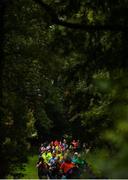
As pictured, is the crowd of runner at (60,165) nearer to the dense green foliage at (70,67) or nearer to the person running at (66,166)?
the person running at (66,166)

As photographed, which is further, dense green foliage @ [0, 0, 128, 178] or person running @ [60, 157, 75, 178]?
person running @ [60, 157, 75, 178]

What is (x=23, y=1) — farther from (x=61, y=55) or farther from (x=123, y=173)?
(x=123, y=173)

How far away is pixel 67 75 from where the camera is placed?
929cm

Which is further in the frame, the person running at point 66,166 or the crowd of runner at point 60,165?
the person running at point 66,166

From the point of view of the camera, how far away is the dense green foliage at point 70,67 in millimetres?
4649

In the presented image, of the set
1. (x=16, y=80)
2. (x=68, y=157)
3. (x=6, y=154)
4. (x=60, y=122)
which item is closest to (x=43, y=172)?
(x=68, y=157)

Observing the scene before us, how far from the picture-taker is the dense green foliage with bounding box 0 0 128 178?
4.65 meters

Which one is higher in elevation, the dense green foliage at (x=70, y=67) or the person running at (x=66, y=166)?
the dense green foliage at (x=70, y=67)

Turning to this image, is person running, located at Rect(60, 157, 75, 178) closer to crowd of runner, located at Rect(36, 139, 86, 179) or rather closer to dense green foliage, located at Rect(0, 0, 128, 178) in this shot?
crowd of runner, located at Rect(36, 139, 86, 179)

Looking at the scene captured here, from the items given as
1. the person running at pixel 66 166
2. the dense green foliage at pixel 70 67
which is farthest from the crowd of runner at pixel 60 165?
the dense green foliage at pixel 70 67

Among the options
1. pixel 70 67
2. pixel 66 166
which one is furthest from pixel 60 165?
pixel 70 67

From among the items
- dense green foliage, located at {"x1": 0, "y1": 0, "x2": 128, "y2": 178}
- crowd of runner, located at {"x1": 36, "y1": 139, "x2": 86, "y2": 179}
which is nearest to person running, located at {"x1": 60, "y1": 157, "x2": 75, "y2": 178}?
crowd of runner, located at {"x1": 36, "y1": 139, "x2": 86, "y2": 179}

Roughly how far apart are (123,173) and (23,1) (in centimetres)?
1261

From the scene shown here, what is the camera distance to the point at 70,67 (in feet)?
29.8
